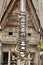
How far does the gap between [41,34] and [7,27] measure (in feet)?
5.35

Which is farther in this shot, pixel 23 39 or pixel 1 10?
pixel 1 10

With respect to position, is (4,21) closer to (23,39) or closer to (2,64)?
(2,64)

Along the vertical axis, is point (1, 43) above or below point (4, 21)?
below

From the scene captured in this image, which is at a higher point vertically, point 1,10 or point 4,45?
point 1,10

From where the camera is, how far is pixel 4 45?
27.3ft

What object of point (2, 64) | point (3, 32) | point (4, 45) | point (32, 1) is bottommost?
point (2, 64)

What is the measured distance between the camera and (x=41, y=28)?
26.9ft

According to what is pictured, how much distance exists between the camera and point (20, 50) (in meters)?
2.71

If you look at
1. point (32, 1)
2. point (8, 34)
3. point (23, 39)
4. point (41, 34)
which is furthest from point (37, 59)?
point (23, 39)

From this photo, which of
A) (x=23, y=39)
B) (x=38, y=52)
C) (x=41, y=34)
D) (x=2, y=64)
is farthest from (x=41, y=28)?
(x=23, y=39)

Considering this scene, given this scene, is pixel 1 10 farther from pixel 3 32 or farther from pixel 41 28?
pixel 41 28

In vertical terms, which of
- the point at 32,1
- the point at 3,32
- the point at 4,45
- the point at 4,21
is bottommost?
the point at 4,45

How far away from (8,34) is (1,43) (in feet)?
2.06

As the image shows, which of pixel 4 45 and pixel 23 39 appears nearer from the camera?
pixel 23 39
